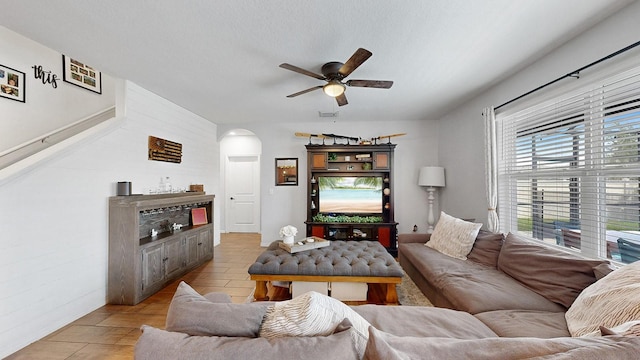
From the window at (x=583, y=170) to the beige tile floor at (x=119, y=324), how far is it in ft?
10.6

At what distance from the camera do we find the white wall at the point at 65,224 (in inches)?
74.5

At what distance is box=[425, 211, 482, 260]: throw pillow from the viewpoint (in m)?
2.65

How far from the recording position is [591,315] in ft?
4.22

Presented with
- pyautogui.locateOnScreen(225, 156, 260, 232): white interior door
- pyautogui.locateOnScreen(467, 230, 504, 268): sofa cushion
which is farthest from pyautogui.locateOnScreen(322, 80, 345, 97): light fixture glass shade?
pyautogui.locateOnScreen(225, 156, 260, 232): white interior door

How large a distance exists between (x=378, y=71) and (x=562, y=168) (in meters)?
1.97

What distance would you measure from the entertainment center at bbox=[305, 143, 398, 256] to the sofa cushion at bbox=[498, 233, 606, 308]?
233cm

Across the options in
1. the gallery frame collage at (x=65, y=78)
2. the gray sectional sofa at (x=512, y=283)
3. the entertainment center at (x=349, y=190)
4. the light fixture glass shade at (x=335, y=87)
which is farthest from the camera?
the entertainment center at (x=349, y=190)

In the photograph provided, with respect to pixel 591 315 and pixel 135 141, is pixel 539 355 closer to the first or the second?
pixel 591 315

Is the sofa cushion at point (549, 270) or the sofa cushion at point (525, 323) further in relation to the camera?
the sofa cushion at point (549, 270)

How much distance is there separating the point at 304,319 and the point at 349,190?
12.6 ft

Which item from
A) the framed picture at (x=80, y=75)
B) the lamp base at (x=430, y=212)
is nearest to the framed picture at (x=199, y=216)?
the framed picture at (x=80, y=75)

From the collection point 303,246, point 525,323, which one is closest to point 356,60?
point 303,246

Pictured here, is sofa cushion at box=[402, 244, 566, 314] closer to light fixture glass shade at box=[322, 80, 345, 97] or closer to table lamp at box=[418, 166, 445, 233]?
table lamp at box=[418, 166, 445, 233]

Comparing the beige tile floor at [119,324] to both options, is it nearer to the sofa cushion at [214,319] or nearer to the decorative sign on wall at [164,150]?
the sofa cushion at [214,319]
